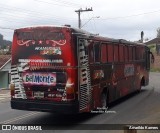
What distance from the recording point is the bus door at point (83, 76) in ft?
45.2

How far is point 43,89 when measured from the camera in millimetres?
13656

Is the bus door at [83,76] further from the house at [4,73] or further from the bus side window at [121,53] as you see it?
the house at [4,73]

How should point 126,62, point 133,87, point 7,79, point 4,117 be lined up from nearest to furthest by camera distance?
point 4,117 < point 126,62 < point 133,87 < point 7,79

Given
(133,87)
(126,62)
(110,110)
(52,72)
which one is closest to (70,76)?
(52,72)

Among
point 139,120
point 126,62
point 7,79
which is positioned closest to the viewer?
point 139,120

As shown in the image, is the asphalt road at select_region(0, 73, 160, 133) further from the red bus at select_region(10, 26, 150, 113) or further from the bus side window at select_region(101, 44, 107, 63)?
the bus side window at select_region(101, 44, 107, 63)

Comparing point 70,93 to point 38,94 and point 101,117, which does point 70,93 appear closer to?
point 38,94

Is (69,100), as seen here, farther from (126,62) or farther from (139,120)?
(126,62)

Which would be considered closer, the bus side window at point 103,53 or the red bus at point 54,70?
the red bus at point 54,70

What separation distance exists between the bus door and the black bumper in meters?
0.52

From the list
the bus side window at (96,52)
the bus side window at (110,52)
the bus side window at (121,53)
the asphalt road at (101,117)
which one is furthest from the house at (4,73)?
the bus side window at (96,52)

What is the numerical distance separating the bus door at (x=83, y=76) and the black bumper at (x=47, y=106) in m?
0.52

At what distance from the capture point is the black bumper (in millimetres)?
13312

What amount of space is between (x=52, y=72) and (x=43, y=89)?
0.63 metres
